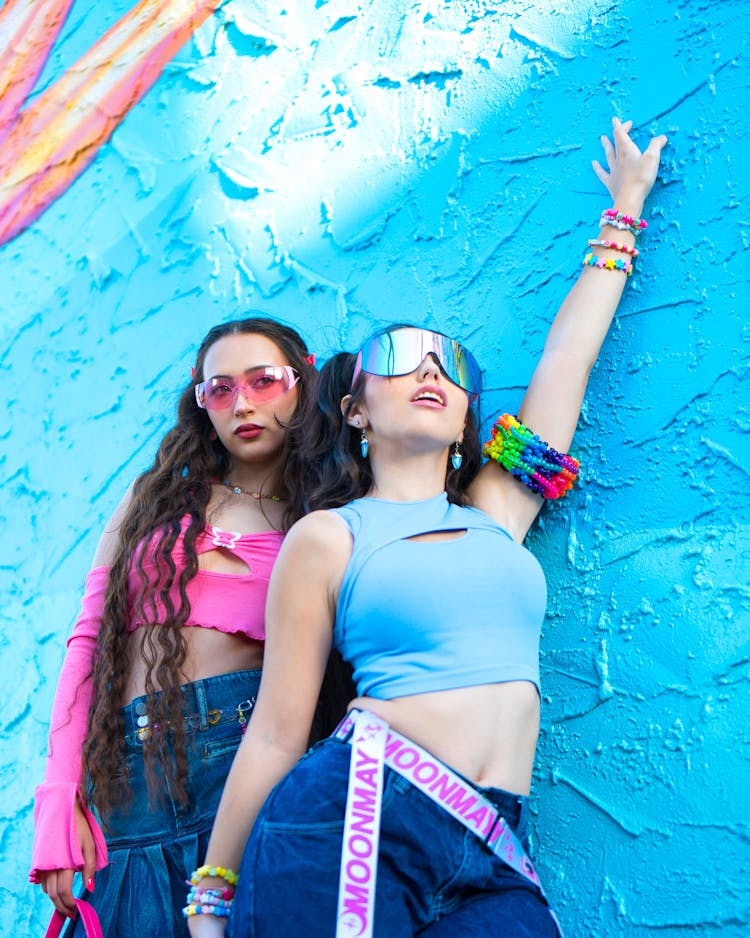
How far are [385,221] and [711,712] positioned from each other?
1434 millimetres

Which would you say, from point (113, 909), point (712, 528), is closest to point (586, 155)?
point (712, 528)

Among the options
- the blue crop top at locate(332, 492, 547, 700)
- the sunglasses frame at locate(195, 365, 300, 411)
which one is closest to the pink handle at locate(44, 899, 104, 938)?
the blue crop top at locate(332, 492, 547, 700)

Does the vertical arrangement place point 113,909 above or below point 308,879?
below

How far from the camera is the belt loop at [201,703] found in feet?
6.00

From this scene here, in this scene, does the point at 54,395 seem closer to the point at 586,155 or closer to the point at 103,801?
the point at 103,801

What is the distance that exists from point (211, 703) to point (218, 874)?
1.34ft

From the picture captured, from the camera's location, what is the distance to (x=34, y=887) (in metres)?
2.49

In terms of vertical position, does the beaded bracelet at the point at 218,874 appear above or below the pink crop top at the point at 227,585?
below

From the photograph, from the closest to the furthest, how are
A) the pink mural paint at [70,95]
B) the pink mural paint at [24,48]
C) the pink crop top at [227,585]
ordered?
the pink crop top at [227,585] < the pink mural paint at [70,95] < the pink mural paint at [24,48]

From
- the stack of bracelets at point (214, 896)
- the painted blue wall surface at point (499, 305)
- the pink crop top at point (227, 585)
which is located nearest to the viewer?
the stack of bracelets at point (214, 896)

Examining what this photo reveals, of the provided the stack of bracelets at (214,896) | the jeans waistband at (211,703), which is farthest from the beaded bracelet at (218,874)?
the jeans waistband at (211,703)

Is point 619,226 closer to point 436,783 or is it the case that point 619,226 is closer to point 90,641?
point 436,783

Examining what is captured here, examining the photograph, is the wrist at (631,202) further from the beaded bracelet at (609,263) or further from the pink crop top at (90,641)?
the pink crop top at (90,641)

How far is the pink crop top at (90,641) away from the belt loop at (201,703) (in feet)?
0.38
